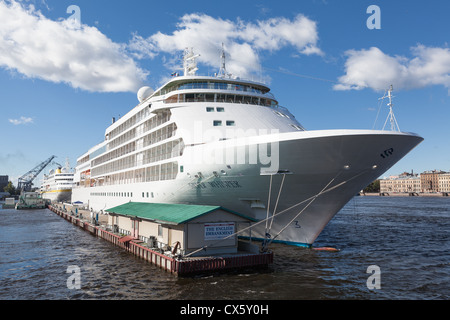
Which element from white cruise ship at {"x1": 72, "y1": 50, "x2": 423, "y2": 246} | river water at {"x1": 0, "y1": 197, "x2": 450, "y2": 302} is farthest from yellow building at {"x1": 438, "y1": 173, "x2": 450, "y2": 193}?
white cruise ship at {"x1": 72, "y1": 50, "x2": 423, "y2": 246}

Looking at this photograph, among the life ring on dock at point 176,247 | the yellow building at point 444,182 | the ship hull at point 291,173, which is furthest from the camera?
the yellow building at point 444,182

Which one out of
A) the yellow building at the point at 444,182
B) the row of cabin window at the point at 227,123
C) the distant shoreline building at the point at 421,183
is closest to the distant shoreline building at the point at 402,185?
the distant shoreline building at the point at 421,183

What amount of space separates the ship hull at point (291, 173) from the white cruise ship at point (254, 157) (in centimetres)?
5

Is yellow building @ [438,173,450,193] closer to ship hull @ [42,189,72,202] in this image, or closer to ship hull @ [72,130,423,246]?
ship hull @ [42,189,72,202]

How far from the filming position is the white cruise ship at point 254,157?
1761cm

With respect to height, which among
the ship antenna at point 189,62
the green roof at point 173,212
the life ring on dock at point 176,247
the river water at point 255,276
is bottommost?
the river water at point 255,276

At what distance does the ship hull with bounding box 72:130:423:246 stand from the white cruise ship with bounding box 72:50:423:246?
54mm

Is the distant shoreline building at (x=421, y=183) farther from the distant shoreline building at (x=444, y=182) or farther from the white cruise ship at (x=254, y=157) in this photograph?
the white cruise ship at (x=254, y=157)

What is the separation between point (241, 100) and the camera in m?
27.4

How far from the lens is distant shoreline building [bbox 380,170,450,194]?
174125 mm

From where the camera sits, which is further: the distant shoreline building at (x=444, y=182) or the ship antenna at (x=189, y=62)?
the distant shoreline building at (x=444, y=182)
